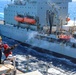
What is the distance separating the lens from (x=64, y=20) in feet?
98.6

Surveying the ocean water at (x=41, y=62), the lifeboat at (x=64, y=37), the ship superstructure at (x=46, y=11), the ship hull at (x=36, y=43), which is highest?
the ship superstructure at (x=46, y=11)

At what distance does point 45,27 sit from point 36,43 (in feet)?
7.18

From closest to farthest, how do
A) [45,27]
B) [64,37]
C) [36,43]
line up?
[64,37] < [36,43] < [45,27]

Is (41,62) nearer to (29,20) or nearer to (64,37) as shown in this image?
(64,37)

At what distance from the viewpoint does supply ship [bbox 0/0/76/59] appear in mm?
25156

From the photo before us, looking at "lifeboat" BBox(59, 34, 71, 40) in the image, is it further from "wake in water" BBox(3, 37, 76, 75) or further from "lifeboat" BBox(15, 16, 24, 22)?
"lifeboat" BBox(15, 16, 24, 22)

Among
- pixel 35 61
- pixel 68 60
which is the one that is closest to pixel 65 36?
pixel 68 60

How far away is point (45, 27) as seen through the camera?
28922mm

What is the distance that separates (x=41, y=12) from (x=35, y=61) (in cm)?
844

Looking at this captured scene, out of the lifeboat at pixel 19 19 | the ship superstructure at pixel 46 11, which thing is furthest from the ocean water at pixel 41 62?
the lifeboat at pixel 19 19

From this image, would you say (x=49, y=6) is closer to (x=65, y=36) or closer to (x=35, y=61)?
(x=65, y=36)

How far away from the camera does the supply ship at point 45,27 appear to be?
2516cm

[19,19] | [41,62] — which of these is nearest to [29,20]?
[19,19]

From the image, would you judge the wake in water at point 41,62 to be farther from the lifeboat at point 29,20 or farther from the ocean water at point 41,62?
the lifeboat at point 29,20
